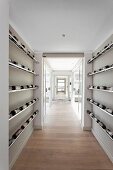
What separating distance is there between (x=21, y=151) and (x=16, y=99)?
3.66ft

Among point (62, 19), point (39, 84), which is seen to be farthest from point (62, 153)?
point (62, 19)

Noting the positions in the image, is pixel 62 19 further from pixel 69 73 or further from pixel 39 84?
pixel 69 73

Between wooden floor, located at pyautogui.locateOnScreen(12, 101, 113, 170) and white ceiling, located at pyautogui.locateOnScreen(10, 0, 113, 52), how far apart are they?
7.82 ft

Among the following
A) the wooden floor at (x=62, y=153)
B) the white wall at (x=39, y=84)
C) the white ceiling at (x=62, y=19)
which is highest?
the white ceiling at (x=62, y=19)

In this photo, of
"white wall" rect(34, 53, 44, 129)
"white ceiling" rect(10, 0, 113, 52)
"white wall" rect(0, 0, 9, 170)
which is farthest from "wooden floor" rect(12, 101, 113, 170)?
"white ceiling" rect(10, 0, 113, 52)

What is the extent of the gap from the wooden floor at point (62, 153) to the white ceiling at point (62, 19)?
238 centimetres

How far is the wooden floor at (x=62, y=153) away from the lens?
263 cm

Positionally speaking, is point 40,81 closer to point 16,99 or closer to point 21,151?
point 16,99

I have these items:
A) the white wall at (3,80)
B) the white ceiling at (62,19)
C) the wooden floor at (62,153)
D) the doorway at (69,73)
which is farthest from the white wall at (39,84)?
the white wall at (3,80)

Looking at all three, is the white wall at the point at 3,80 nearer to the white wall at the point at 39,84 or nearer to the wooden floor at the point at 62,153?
the wooden floor at the point at 62,153

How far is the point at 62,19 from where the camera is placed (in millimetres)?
2377

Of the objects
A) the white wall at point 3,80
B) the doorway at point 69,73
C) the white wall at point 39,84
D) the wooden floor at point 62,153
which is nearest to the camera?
the white wall at point 3,80

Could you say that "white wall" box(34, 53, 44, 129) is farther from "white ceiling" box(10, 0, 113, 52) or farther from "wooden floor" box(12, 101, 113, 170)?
"white ceiling" box(10, 0, 113, 52)

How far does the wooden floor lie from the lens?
104 inches
